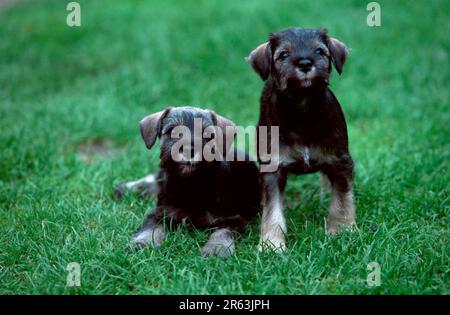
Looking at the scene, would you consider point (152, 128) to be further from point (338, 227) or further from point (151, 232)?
point (338, 227)

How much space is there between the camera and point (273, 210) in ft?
17.3

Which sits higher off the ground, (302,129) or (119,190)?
(302,129)

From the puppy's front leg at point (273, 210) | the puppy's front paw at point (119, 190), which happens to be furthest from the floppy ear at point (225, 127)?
the puppy's front paw at point (119, 190)

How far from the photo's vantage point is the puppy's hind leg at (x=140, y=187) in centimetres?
633

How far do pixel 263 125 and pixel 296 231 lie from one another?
965mm

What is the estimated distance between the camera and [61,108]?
8.84 meters

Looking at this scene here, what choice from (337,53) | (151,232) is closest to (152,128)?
(151,232)

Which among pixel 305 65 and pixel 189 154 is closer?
pixel 305 65

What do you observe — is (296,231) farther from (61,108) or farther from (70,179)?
(61,108)

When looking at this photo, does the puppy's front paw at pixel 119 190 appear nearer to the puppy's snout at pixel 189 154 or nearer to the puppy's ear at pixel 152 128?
the puppy's ear at pixel 152 128

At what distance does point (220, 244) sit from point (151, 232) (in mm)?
612

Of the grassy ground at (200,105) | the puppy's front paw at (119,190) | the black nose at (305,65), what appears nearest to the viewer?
the grassy ground at (200,105)

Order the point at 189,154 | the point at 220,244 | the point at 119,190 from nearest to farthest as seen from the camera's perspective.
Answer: the point at 189,154, the point at 220,244, the point at 119,190
